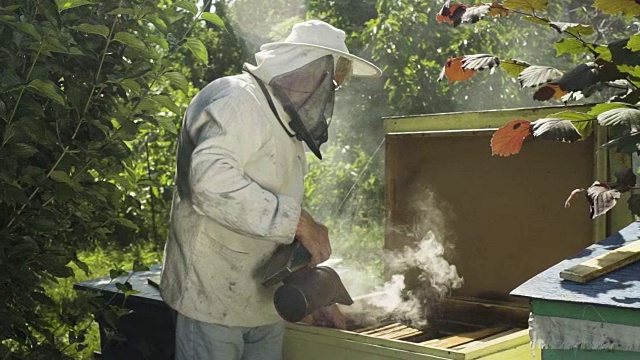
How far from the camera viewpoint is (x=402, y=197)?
3.32 m

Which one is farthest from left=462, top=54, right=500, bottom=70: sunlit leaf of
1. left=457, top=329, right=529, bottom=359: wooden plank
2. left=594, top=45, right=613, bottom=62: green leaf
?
left=457, top=329, right=529, bottom=359: wooden plank

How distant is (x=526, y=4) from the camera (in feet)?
6.97

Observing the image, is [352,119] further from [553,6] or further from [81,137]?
[81,137]

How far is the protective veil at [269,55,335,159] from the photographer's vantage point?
2.42 m

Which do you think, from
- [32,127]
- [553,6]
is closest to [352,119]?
[553,6]

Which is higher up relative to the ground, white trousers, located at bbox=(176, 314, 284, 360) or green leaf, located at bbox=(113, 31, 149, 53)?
green leaf, located at bbox=(113, 31, 149, 53)

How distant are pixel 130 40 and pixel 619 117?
52.9 inches

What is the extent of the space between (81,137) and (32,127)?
13.4 inches

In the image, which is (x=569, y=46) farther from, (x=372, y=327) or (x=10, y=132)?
(x=10, y=132)

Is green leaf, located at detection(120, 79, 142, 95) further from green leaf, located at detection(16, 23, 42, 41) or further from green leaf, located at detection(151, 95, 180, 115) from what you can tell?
green leaf, located at detection(16, 23, 42, 41)

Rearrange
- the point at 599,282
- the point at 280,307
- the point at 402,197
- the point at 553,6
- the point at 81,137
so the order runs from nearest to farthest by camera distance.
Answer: the point at 599,282, the point at 280,307, the point at 81,137, the point at 402,197, the point at 553,6

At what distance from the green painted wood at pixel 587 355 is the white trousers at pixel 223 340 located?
991 millimetres

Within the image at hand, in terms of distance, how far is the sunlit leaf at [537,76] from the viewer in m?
2.12

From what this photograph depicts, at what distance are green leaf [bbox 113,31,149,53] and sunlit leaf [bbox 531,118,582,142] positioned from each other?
1154 millimetres
